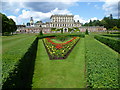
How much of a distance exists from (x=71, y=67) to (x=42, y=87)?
3.40 metres

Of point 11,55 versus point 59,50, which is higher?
point 11,55

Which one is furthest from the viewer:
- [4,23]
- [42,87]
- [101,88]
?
[4,23]

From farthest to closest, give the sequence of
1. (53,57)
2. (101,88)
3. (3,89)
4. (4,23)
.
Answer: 1. (4,23)
2. (53,57)
3. (101,88)
4. (3,89)

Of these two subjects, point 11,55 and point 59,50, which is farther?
point 59,50

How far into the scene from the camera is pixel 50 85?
21.5ft

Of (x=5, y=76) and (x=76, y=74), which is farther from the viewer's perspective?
(x=76, y=74)

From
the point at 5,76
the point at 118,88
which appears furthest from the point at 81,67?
the point at 5,76

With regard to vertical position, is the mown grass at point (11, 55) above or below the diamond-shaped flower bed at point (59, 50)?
above

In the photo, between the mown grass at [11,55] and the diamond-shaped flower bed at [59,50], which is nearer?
the mown grass at [11,55]

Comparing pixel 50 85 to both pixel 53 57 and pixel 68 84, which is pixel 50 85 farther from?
pixel 53 57

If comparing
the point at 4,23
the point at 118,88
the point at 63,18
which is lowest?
the point at 118,88

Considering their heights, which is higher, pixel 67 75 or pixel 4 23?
pixel 4 23

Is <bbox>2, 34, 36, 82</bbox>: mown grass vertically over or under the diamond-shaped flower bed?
over

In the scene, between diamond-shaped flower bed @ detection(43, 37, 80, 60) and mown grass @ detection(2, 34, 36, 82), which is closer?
mown grass @ detection(2, 34, 36, 82)
